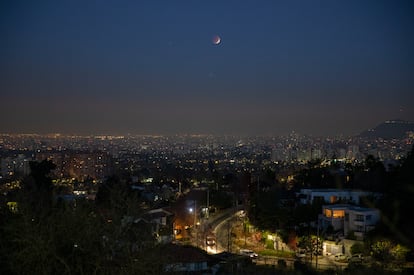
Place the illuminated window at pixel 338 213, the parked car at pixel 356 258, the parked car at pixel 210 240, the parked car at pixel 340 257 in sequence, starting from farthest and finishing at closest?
1. the parked car at pixel 210 240
2. the illuminated window at pixel 338 213
3. the parked car at pixel 340 257
4. the parked car at pixel 356 258

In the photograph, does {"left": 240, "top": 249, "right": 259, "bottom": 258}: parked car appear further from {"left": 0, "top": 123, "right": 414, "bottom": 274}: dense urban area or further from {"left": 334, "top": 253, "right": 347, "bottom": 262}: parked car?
{"left": 334, "top": 253, "right": 347, "bottom": 262}: parked car

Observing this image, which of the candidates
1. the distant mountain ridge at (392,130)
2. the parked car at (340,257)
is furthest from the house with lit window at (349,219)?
the distant mountain ridge at (392,130)

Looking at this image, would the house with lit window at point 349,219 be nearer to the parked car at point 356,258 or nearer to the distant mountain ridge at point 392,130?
the parked car at point 356,258

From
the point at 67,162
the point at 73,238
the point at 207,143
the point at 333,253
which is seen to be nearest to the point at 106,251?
the point at 73,238

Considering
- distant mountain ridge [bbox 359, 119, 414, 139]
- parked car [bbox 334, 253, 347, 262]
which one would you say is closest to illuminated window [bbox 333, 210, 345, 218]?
parked car [bbox 334, 253, 347, 262]

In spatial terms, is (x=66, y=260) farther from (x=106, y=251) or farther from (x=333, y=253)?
(x=333, y=253)

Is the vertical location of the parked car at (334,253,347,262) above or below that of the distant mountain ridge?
below
